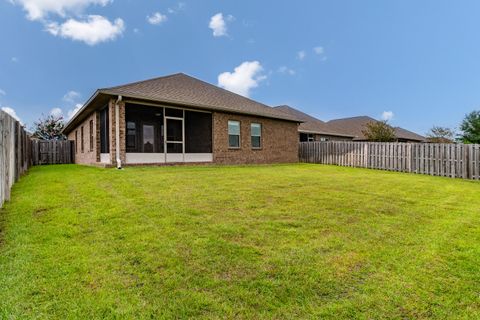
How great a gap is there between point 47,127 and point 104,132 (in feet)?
95.0

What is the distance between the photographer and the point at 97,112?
14.3 meters

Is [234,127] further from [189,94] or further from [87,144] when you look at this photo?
[87,144]

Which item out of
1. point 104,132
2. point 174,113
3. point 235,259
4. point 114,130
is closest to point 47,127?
point 104,132

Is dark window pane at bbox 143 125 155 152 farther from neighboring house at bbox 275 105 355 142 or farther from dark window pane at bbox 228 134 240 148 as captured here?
neighboring house at bbox 275 105 355 142

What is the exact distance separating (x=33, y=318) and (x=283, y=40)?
68.9ft

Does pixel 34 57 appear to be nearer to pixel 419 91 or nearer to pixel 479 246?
pixel 479 246

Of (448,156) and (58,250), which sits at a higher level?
(448,156)

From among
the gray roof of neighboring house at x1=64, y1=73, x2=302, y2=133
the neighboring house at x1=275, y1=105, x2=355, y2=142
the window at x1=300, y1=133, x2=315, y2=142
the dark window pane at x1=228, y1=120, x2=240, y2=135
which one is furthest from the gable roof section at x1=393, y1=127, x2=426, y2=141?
the dark window pane at x1=228, y1=120, x2=240, y2=135

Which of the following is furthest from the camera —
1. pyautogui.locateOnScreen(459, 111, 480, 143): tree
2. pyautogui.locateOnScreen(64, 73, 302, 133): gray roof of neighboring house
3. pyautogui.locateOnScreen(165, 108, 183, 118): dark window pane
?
pyautogui.locateOnScreen(459, 111, 480, 143): tree

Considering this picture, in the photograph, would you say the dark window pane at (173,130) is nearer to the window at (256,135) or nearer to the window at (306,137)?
the window at (256,135)

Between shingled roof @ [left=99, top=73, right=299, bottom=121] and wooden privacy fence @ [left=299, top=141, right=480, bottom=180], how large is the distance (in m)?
3.63

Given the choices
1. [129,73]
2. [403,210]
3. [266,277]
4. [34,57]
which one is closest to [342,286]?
[266,277]

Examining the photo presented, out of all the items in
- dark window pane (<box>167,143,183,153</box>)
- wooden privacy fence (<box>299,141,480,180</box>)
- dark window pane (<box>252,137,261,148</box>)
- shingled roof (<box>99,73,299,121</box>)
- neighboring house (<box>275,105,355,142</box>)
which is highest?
shingled roof (<box>99,73,299,121</box>)

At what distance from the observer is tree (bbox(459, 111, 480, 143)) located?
2658 cm
